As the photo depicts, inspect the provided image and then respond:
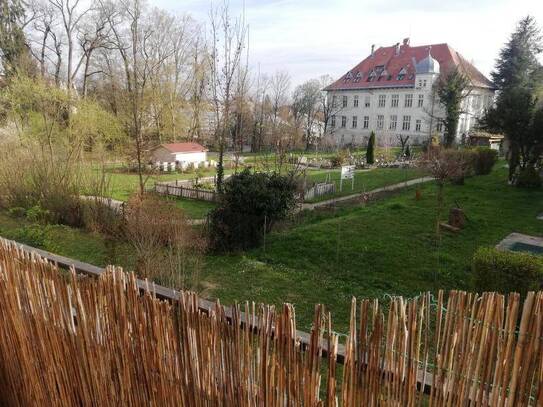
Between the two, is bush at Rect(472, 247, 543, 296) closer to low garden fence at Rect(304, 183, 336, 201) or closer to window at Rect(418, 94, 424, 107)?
low garden fence at Rect(304, 183, 336, 201)

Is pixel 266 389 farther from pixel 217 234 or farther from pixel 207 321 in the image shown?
pixel 217 234

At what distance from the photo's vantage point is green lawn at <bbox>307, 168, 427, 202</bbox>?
16.8 metres

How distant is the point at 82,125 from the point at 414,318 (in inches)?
555

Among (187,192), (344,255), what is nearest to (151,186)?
(187,192)

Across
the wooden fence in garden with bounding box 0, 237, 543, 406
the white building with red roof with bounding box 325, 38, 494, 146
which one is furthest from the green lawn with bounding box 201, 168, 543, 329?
the white building with red roof with bounding box 325, 38, 494, 146

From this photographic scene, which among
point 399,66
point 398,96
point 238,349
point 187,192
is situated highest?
point 399,66

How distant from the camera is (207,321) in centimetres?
162

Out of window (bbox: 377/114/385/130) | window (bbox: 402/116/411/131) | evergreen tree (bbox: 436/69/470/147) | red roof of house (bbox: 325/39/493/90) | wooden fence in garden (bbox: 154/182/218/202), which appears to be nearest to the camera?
wooden fence in garden (bbox: 154/182/218/202)

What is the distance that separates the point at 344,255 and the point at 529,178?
37.7ft

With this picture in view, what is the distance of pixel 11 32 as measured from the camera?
83.7 ft

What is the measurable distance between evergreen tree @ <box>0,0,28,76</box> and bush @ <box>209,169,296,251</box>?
884 inches

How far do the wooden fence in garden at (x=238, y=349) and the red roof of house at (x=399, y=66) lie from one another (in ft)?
130

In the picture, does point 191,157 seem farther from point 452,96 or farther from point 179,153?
point 452,96

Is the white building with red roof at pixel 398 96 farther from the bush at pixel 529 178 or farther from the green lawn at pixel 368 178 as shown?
the bush at pixel 529 178
